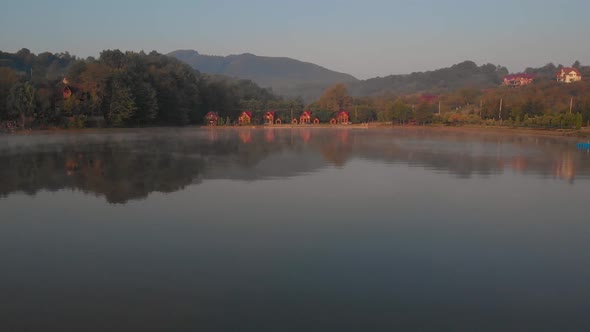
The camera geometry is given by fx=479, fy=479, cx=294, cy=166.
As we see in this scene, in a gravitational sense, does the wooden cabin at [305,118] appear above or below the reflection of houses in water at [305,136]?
above

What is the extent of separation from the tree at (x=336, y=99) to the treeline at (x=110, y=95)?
1875 cm

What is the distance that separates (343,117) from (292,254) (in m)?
68.5

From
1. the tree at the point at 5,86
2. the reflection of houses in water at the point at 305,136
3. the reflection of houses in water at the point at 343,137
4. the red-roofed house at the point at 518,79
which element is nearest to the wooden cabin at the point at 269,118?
the reflection of houses in water at the point at 305,136

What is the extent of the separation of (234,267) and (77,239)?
2.86 metres

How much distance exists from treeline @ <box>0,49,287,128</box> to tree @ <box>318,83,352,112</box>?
61.5 feet

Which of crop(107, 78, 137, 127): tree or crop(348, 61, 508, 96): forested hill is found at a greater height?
crop(348, 61, 508, 96): forested hill

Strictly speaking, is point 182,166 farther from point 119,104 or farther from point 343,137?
point 119,104

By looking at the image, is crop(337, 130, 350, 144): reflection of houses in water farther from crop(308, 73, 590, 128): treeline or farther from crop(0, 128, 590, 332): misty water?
crop(308, 73, 590, 128): treeline

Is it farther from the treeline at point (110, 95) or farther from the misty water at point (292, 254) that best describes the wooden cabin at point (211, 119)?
the misty water at point (292, 254)

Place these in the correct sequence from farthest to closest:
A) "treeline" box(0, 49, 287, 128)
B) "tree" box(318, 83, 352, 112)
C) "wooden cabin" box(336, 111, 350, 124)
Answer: "tree" box(318, 83, 352, 112) < "wooden cabin" box(336, 111, 350, 124) < "treeline" box(0, 49, 287, 128)

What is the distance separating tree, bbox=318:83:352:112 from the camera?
269 ft

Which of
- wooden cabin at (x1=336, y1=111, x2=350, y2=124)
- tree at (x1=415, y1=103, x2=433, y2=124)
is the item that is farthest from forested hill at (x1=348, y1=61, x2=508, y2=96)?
tree at (x1=415, y1=103, x2=433, y2=124)

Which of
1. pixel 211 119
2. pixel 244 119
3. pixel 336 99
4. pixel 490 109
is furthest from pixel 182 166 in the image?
pixel 336 99

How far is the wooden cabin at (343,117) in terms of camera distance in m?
73.8
